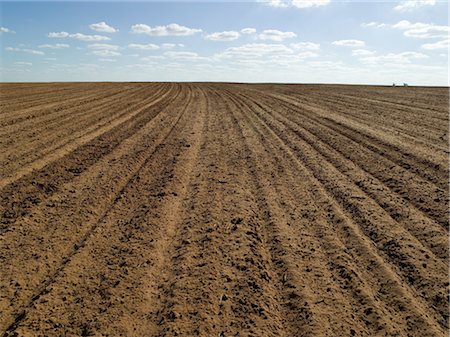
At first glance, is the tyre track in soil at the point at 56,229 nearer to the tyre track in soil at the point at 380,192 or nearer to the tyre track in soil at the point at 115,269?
the tyre track in soil at the point at 115,269

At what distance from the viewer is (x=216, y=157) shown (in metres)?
7.45

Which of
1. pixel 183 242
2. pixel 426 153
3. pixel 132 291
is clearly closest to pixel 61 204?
pixel 183 242

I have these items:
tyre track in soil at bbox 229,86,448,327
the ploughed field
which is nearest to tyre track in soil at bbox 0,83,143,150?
the ploughed field

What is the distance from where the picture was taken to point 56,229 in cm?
418

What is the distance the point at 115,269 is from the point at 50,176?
3301 millimetres

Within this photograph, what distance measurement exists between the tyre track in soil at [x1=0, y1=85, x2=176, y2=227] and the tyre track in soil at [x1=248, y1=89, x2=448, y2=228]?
537 centimetres

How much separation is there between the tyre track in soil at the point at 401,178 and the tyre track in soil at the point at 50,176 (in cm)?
537

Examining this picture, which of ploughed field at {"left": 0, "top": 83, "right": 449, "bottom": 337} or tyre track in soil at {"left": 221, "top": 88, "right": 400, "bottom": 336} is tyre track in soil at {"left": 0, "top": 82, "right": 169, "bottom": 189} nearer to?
ploughed field at {"left": 0, "top": 83, "right": 449, "bottom": 337}

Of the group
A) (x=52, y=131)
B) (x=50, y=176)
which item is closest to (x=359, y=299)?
(x=50, y=176)

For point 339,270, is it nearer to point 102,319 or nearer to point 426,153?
point 102,319

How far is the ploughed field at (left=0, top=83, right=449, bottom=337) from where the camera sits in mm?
2852

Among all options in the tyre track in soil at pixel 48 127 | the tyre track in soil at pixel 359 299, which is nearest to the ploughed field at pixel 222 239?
the tyre track in soil at pixel 359 299

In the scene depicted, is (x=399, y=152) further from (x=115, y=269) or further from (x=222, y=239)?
(x=115, y=269)

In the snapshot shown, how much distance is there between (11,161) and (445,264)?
23.9 ft
